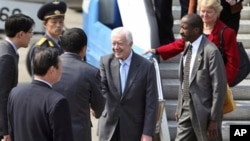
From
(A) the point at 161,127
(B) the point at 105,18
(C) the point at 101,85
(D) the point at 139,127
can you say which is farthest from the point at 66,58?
(B) the point at 105,18

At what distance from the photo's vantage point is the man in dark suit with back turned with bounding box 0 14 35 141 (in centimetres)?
543

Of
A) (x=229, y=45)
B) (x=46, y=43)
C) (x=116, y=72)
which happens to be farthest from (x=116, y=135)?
(x=229, y=45)

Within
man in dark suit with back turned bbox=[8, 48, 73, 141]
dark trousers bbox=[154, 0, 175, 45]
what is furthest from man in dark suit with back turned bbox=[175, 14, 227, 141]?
dark trousers bbox=[154, 0, 175, 45]

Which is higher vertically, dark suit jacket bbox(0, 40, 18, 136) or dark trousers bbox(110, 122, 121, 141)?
dark suit jacket bbox(0, 40, 18, 136)

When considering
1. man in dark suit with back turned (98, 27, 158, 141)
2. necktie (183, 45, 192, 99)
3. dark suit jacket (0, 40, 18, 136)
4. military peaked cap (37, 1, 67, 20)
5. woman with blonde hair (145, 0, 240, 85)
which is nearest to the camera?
dark suit jacket (0, 40, 18, 136)

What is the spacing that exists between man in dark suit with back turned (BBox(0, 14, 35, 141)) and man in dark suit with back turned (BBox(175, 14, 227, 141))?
1359 mm

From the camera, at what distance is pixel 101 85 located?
5.85m

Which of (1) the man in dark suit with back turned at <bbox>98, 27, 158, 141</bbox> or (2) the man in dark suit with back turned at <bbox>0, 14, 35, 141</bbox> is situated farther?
(1) the man in dark suit with back turned at <bbox>98, 27, 158, 141</bbox>

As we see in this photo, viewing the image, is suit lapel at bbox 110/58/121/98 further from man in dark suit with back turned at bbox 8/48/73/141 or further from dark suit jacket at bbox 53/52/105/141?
man in dark suit with back turned at bbox 8/48/73/141

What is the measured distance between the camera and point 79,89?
5.23 metres

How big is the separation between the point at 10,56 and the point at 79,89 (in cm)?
68

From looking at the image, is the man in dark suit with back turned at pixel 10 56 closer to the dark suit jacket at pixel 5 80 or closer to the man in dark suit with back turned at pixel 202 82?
the dark suit jacket at pixel 5 80

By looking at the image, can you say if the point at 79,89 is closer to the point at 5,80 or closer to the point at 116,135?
the point at 5,80

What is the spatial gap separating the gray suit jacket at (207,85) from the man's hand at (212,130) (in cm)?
4
